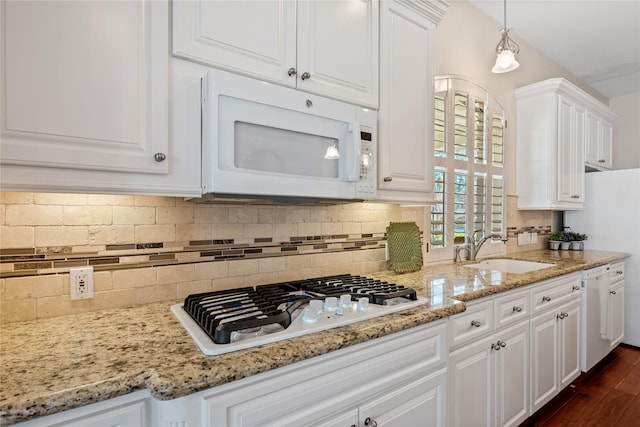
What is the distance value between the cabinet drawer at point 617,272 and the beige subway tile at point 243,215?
3.10 metres

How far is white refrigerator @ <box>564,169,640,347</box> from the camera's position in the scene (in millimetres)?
3254

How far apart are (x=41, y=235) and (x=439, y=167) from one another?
88.2 inches

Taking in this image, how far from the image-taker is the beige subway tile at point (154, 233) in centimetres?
133

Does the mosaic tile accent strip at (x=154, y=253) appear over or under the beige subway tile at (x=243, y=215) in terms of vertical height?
under

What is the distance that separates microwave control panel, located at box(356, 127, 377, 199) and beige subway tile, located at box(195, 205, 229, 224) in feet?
1.94

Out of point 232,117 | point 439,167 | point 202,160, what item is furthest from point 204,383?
point 439,167

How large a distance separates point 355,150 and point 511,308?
124 cm

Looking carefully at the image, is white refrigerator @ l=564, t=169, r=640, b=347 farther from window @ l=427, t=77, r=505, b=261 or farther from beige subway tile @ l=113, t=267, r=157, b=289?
beige subway tile @ l=113, t=267, r=157, b=289

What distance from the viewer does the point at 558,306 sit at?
2256 millimetres

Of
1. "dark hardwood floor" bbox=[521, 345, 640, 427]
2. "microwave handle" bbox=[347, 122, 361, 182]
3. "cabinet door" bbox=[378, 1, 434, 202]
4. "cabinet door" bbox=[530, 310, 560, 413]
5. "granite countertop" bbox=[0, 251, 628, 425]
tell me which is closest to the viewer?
"granite countertop" bbox=[0, 251, 628, 425]

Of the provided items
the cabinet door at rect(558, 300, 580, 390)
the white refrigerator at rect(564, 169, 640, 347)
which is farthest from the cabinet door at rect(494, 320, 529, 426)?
the white refrigerator at rect(564, 169, 640, 347)

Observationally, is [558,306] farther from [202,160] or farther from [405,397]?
[202,160]

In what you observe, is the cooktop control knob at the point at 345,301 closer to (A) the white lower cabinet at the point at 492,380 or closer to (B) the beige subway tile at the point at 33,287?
(A) the white lower cabinet at the point at 492,380

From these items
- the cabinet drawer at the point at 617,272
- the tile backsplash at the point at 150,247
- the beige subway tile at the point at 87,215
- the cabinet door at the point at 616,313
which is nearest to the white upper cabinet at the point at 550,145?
the cabinet drawer at the point at 617,272
